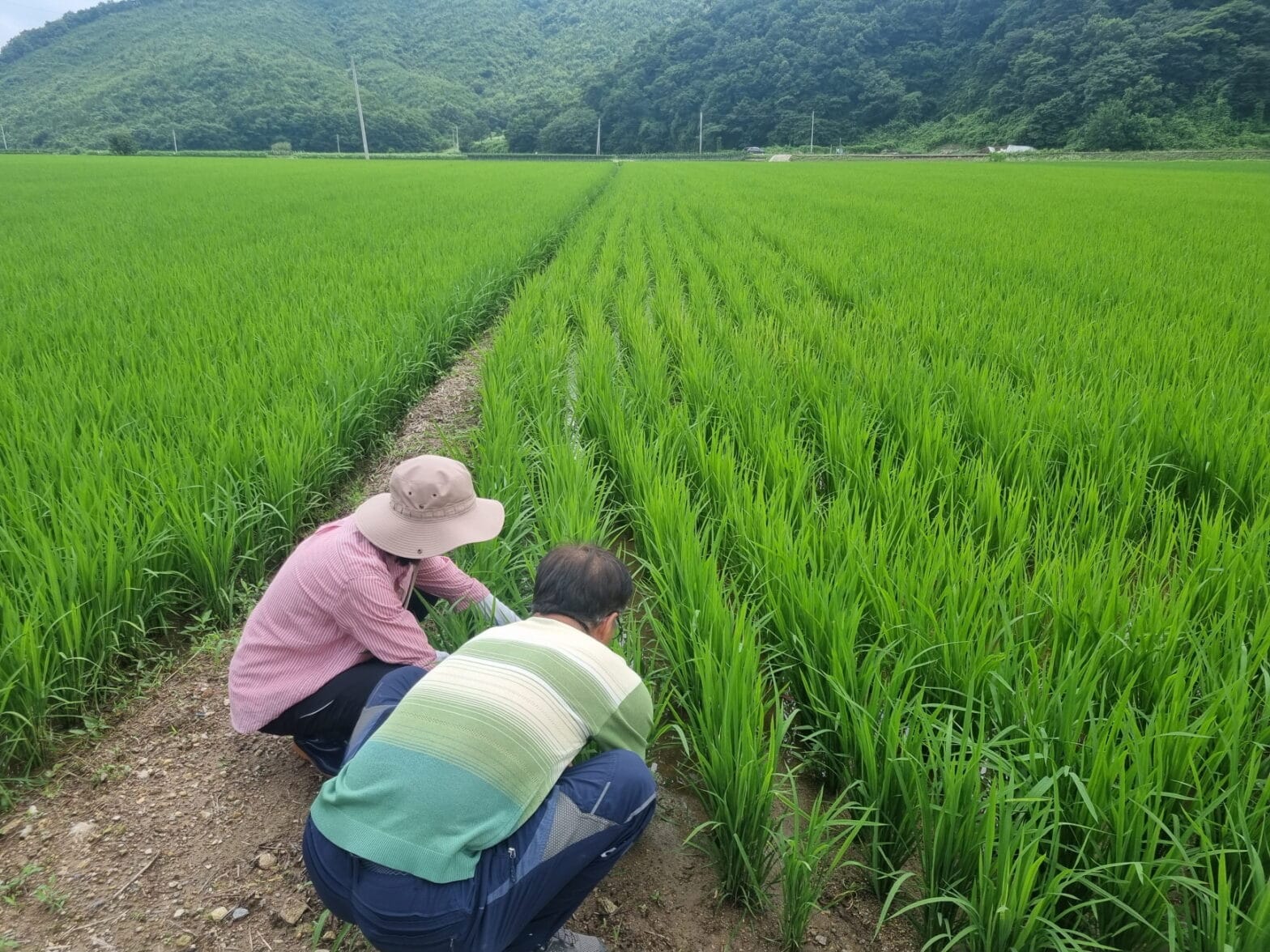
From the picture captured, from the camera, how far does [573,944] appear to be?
126 cm

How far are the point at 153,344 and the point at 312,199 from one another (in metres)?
10.5

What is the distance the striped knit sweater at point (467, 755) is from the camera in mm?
1058

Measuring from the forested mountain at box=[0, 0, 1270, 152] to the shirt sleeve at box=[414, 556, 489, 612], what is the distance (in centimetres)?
4270

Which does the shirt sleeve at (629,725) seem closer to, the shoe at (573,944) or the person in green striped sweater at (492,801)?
the person in green striped sweater at (492,801)

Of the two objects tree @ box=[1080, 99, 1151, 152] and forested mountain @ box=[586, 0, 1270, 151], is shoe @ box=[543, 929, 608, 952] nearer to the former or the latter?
forested mountain @ box=[586, 0, 1270, 151]

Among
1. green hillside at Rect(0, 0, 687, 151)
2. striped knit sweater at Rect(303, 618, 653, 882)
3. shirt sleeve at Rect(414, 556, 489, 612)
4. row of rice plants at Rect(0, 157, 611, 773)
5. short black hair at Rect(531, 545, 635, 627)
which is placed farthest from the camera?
green hillside at Rect(0, 0, 687, 151)

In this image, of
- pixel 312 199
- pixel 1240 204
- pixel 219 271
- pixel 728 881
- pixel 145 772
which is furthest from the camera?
pixel 312 199

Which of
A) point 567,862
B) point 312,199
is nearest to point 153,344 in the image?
point 567,862

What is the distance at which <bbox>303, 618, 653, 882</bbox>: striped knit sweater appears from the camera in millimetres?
1058

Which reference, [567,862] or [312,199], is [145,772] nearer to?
[567,862]

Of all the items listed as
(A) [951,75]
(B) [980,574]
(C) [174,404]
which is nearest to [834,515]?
(B) [980,574]

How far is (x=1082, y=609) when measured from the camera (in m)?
1.58

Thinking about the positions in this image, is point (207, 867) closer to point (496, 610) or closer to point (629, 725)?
point (496, 610)

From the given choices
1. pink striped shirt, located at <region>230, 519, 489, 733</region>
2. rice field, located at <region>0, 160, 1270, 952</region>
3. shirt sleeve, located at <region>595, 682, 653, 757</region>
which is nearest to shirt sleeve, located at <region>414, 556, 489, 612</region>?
pink striped shirt, located at <region>230, 519, 489, 733</region>
